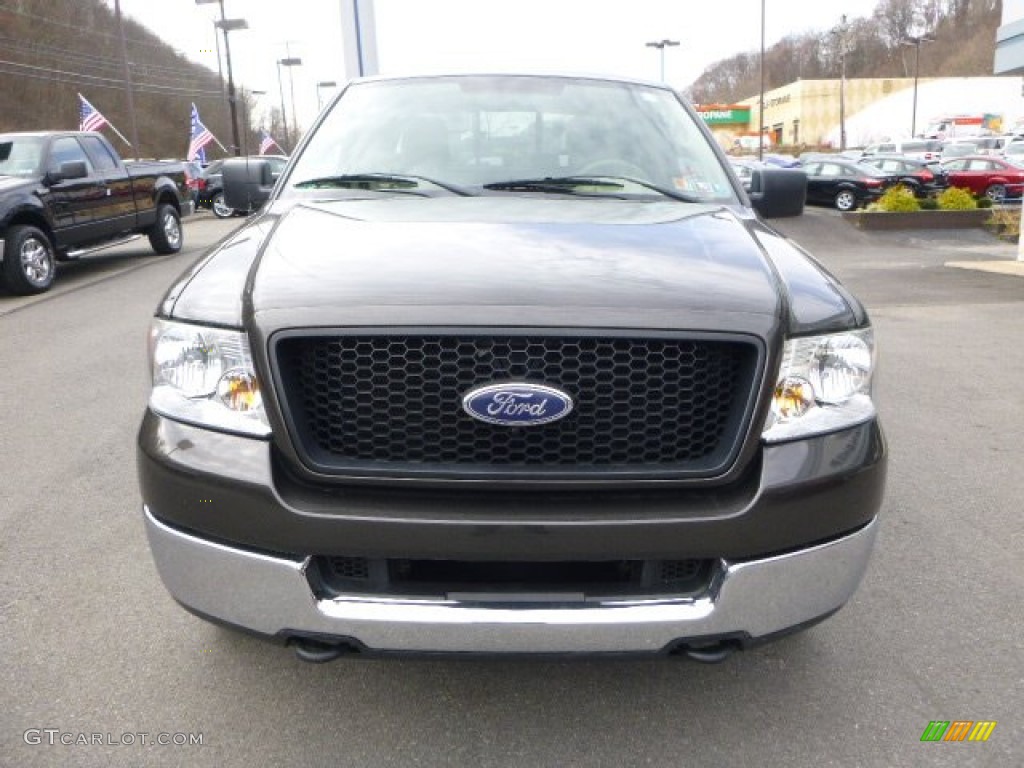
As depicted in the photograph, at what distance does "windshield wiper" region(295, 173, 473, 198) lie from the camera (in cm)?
325

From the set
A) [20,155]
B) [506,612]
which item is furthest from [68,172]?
[506,612]

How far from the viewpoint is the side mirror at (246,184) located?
400 centimetres

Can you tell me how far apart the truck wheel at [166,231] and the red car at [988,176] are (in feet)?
75.3

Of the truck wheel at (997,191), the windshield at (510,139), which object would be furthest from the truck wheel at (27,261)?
the truck wheel at (997,191)

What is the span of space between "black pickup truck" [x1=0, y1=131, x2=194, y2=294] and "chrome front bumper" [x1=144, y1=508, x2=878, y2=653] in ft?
31.5

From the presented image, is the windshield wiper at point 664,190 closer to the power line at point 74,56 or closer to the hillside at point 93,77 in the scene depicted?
the hillside at point 93,77

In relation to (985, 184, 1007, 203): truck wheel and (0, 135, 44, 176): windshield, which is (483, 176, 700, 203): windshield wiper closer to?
(0, 135, 44, 176): windshield

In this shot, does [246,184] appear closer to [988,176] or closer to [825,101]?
[988,176]

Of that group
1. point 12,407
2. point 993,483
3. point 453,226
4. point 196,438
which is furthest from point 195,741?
point 12,407

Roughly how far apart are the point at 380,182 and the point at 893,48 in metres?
140

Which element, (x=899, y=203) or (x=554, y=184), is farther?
(x=899, y=203)

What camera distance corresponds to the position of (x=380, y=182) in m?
3.32

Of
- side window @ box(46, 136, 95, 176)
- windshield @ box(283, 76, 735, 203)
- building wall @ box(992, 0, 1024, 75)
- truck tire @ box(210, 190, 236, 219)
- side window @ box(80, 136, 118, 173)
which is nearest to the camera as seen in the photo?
windshield @ box(283, 76, 735, 203)

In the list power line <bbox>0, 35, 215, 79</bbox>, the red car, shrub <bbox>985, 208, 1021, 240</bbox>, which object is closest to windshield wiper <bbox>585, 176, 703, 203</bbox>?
shrub <bbox>985, 208, 1021, 240</bbox>
